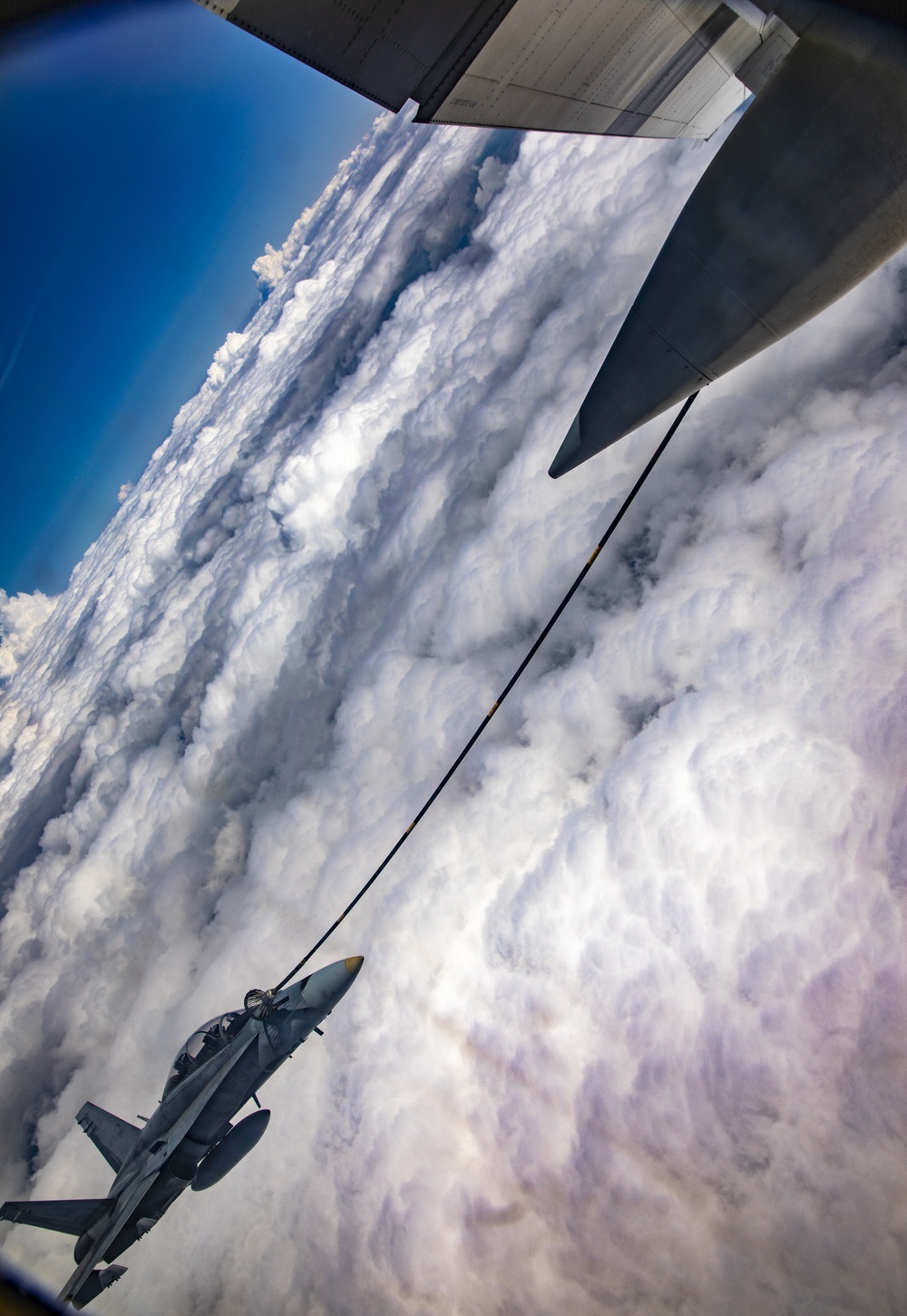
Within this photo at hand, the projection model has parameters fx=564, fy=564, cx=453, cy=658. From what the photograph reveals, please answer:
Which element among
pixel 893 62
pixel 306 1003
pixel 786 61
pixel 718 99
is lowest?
pixel 306 1003

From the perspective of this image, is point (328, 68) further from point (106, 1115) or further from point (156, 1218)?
point (106, 1115)

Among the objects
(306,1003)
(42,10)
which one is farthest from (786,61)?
(306,1003)

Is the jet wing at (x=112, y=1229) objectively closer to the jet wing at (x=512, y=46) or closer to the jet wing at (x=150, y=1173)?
the jet wing at (x=150, y=1173)

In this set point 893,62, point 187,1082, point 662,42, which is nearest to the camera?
point 893,62

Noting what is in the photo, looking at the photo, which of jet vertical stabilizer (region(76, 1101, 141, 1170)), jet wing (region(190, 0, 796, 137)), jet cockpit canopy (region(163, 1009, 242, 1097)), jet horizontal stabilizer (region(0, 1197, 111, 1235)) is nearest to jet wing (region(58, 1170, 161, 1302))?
jet horizontal stabilizer (region(0, 1197, 111, 1235))

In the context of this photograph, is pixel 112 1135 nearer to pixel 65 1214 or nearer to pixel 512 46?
pixel 65 1214

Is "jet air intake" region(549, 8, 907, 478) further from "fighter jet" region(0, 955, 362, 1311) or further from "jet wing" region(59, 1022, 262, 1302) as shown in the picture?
"jet wing" region(59, 1022, 262, 1302)
